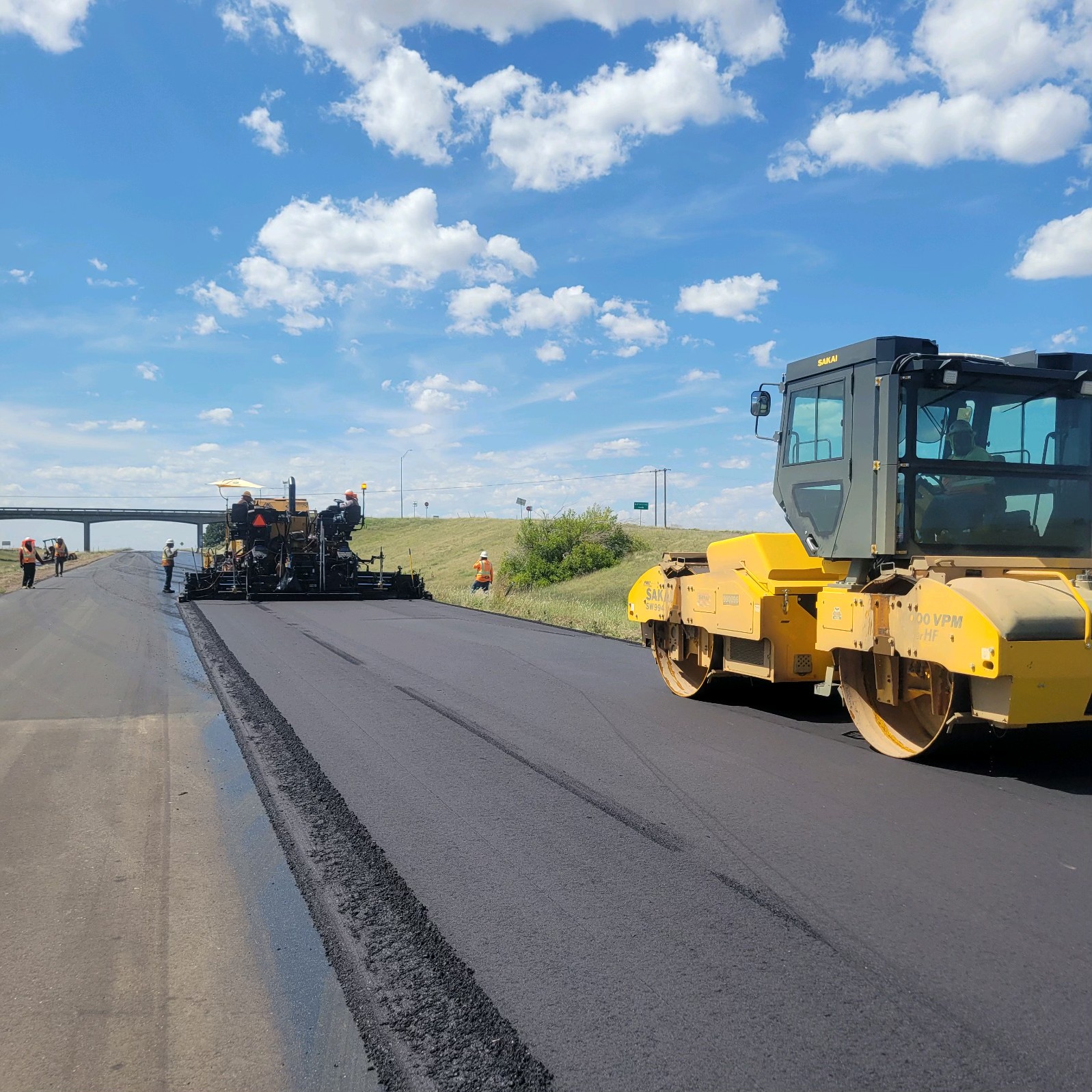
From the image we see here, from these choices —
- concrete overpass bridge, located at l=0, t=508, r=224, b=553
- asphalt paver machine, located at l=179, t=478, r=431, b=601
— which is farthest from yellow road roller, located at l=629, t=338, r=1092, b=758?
concrete overpass bridge, located at l=0, t=508, r=224, b=553

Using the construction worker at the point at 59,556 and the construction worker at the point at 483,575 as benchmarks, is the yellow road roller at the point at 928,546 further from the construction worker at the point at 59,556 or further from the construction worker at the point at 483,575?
the construction worker at the point at 59,556

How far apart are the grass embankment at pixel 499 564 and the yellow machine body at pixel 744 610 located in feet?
19.2

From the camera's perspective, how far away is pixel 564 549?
1400 inches

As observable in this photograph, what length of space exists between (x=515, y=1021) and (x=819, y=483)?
548cm

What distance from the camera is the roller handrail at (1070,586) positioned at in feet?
18.0

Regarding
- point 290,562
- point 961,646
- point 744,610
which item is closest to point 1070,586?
point 961,646

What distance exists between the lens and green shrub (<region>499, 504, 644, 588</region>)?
114 feet

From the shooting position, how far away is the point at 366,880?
435 cm

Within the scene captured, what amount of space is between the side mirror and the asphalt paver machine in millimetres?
17097

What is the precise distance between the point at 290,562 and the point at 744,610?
18469mm

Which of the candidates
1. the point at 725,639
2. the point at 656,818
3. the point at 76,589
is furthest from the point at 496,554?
the point at 656,818

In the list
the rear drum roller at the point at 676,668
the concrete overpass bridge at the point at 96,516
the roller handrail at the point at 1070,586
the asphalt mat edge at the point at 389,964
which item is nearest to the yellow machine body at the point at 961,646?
the roller handrail at the point at 1070,586

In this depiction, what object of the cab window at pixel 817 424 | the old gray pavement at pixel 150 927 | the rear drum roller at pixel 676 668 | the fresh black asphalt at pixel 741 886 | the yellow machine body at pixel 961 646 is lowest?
the old gray pavement at pixel 150 927

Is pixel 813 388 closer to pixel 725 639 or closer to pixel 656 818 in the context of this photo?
pixel 725 639
